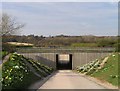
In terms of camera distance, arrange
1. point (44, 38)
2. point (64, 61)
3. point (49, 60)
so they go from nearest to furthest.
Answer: point (49, 60) → point (64, 61) → point (44, 38)

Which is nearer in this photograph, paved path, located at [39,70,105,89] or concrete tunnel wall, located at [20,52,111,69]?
paved path, located at [39,70,105,89]

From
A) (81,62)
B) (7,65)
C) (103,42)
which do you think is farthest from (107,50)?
(7,65)

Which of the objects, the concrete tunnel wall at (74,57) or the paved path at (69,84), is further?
the concrete tunnel wall at (74,57)

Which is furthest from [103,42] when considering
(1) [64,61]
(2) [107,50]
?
(2) [107,50]

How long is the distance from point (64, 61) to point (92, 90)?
158 ft

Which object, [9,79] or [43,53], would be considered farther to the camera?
[43,53]

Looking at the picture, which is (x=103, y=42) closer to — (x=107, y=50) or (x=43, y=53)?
(x=107, y=50)

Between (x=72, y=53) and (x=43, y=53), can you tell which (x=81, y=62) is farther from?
(x=43, y=53)

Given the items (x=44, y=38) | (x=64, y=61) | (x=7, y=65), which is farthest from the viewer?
(x=44, y=38)

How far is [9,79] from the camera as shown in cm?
1836

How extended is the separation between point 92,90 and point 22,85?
4.34m

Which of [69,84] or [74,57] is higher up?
[74,57]

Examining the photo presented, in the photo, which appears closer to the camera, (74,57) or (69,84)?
(69,84)

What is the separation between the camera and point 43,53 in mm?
51125
